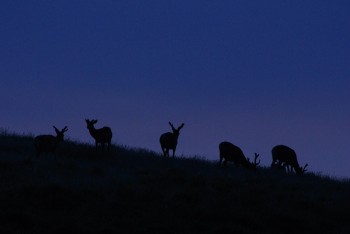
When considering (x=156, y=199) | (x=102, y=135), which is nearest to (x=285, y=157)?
(x=102, y=135)

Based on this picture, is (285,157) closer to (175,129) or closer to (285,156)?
(285,156)

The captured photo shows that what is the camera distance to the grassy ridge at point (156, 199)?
17.4m

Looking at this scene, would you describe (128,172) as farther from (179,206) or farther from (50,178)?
(179,206)

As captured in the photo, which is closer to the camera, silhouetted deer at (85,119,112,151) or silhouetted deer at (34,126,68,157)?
silhouetted deer at (34,126,68,157)

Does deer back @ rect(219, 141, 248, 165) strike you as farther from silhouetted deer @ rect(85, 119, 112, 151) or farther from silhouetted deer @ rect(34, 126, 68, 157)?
silhouetted deer @ rect(34, 126, 68, 157)

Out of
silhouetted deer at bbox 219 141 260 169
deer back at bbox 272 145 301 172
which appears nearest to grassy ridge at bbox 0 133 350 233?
silhouetted deer at bbox 219 141 260 169

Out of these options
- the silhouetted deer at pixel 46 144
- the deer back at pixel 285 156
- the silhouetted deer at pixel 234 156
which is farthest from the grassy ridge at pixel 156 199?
the deer back at pixel 285 156

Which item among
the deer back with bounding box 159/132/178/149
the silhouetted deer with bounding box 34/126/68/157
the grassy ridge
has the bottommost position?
the grassy ridge

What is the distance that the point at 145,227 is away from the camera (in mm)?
17156

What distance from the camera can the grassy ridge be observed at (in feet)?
57.2

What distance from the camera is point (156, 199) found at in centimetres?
2031

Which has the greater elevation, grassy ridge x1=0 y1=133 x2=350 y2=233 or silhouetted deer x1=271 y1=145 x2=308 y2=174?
silhouetted deer x1=271 y1=145 x2=308 y2=174

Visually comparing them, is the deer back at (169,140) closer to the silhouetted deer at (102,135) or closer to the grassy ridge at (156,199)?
the silhouetted deer at (102,135)

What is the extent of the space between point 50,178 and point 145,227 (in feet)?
19.8
